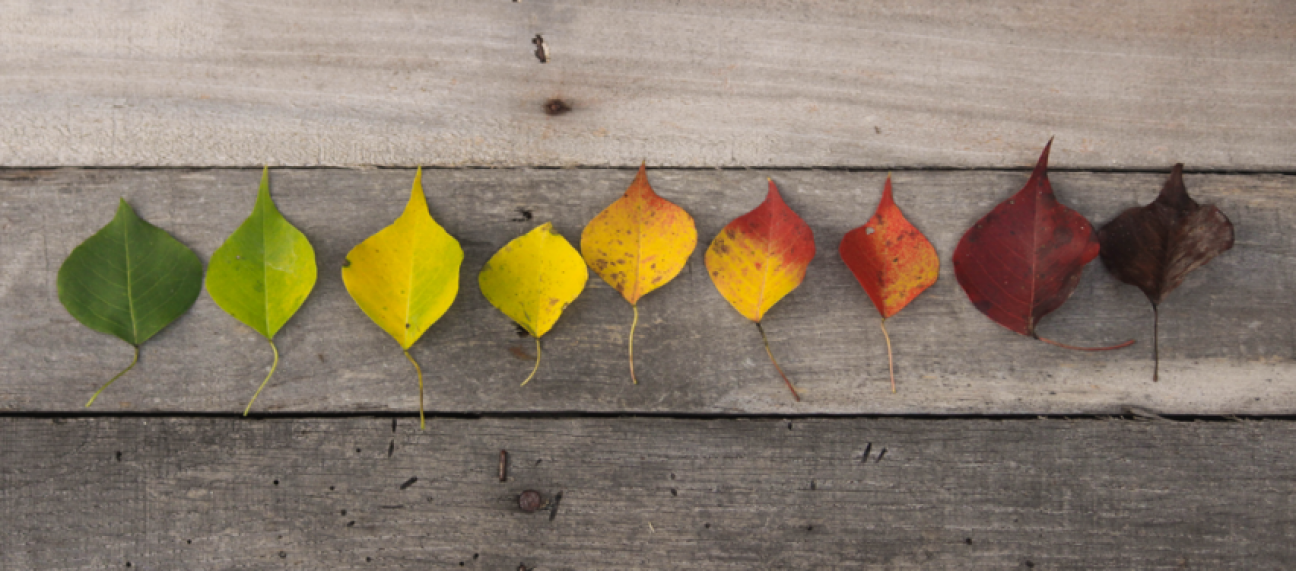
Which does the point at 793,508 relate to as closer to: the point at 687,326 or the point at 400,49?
the point at 687,326

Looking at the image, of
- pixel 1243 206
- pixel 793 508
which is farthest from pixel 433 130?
pixel 1243 206

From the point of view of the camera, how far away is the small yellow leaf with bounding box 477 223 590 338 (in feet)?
1.78

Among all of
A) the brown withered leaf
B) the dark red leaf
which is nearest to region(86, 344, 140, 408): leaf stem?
the dark red leaf

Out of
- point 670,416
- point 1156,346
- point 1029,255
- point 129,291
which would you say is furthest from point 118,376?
point 1156,346

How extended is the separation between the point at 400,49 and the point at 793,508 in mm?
537

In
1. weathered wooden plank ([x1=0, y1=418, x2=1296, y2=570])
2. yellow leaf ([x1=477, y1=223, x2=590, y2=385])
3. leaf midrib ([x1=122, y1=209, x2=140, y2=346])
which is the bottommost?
weathered wooden plank ([x1=0, y1=418, x2=1296, y2=570])

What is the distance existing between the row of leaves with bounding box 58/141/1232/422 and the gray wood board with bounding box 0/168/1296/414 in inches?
0.7

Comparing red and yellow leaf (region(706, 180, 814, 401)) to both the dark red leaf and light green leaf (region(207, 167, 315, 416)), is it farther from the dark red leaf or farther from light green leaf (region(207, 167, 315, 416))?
light green leaf (region(207, 167, 315, 416))

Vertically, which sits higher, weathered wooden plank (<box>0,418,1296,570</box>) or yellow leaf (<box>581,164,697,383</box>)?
yellow leaf (<box>581,164,697,383</box>)

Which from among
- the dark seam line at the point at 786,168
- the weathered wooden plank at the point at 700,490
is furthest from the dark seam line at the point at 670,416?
the dark seam line at the point at 786,168

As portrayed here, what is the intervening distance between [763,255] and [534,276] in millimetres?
195

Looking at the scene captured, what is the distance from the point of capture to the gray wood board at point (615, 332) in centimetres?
56

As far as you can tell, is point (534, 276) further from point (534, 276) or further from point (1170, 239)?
point (1170, 239)

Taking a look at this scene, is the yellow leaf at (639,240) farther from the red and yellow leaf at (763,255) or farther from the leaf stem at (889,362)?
the leaf stem at (889,362)
